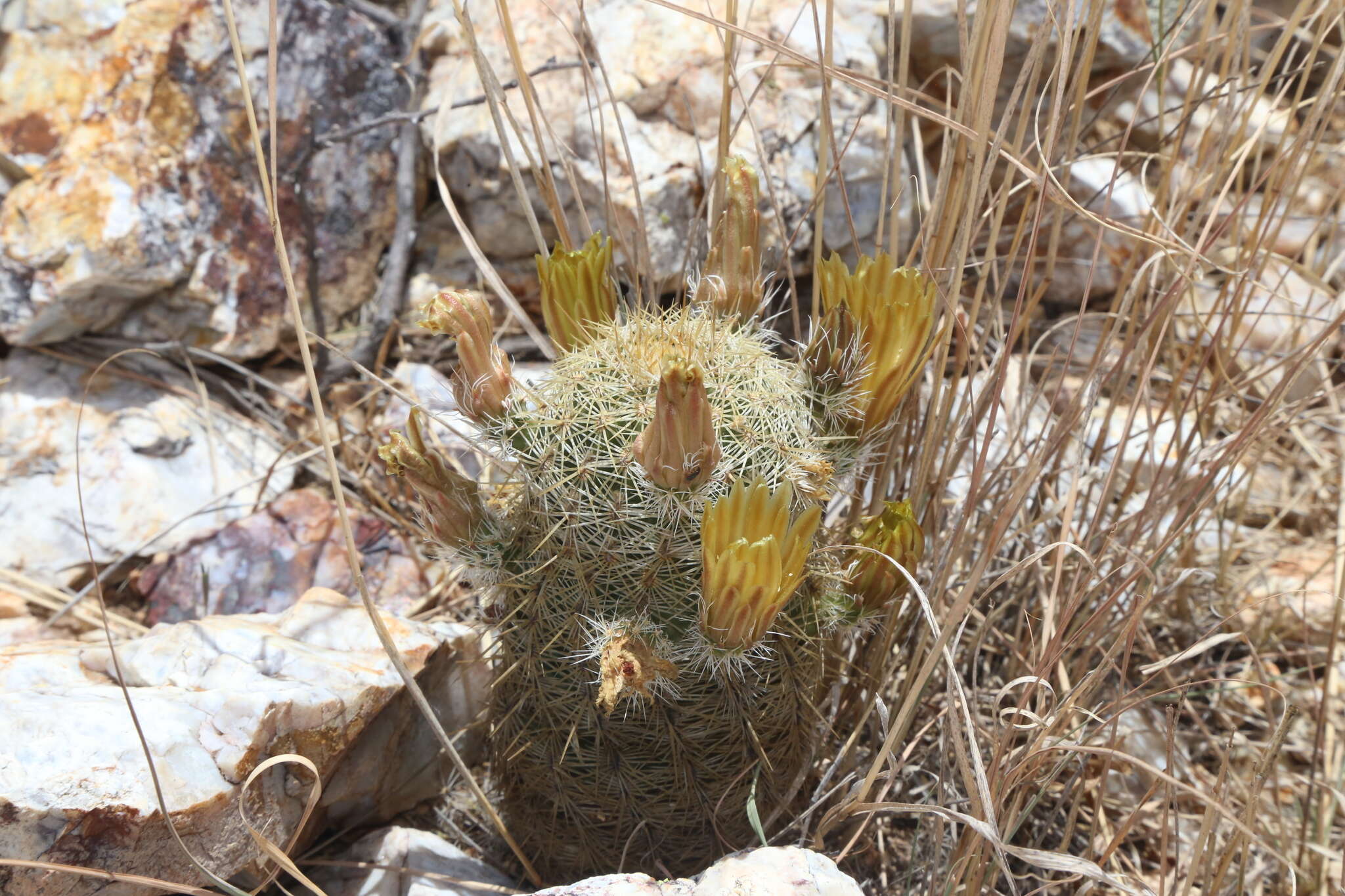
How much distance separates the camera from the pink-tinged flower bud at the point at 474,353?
3.86 feet

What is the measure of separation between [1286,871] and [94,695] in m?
1.72

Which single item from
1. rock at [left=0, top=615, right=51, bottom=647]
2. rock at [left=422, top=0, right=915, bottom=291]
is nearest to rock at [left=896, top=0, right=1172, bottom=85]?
rock at [left=422, top=0, right=915, bottom=291]

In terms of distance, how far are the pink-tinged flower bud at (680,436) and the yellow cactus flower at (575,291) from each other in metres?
0.26

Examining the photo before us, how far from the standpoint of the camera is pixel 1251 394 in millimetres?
2428

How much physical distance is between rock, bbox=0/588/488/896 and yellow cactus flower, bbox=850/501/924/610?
621 millimetres

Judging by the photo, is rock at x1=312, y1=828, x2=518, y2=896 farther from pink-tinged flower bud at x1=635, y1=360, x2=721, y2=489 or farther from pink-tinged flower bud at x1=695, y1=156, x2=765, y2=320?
pink-tinged flower bud at x1=695, y1=156, x2=765, y2=320

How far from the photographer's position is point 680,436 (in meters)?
1.07

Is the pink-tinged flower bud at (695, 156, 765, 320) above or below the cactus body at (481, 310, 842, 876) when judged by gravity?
above

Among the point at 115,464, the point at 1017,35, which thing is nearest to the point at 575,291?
the point at 115,464

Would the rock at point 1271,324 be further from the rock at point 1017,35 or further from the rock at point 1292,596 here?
the rock at point 1017,35

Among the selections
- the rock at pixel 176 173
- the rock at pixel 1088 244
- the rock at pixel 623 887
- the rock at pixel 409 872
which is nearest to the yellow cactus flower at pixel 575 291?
the rock at pixel 623 887

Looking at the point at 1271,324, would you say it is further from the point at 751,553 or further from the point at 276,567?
the point at 276,567

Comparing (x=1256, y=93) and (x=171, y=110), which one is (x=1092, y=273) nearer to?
(x=1256, y=93)

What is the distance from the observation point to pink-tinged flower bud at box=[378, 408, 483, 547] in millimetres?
1187
